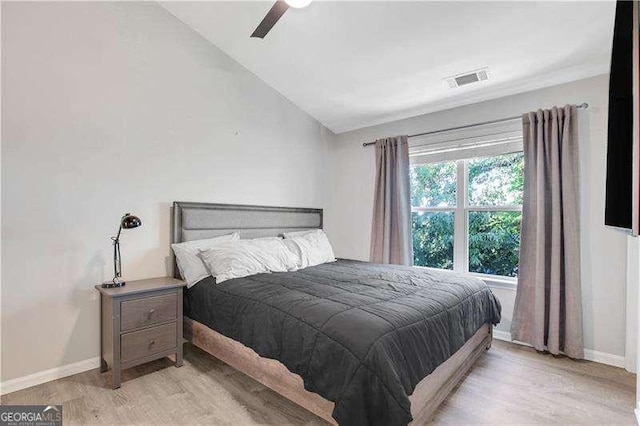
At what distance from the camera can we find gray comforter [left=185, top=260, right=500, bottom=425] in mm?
1421

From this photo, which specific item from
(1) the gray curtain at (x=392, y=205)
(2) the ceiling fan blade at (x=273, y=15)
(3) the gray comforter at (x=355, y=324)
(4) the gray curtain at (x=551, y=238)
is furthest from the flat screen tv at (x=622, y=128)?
(1) the gray curtain at (x=392, y=205)

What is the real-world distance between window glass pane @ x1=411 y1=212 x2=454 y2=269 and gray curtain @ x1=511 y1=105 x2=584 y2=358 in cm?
83

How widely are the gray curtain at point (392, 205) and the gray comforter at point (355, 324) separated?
104 cm

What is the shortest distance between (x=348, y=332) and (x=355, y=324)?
6 cm

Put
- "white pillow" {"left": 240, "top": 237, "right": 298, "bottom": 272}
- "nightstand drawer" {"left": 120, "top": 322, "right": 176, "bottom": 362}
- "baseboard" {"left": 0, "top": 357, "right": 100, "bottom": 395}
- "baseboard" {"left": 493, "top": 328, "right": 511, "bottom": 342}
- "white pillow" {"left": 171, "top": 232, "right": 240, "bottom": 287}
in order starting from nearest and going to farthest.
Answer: "baseboard" {"left": 0, "top": 357, "right": 100, "bottom": 395} < "nightstand drawer" {"left": 120, "top": 322, "right": 176, "bottom": 362} < "white pillow" {"left": 171, "top": 232, "right": 240, "bottom": 287} < "white pillow" {"left": 240, "top": 237, "right": 298, "bottom": 272} < "baseboard" {"left": 493, "top": 328, "right": 511, "bottom": 342}

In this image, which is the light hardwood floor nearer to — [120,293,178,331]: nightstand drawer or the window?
[120,293,178,331]: nightstand drawer

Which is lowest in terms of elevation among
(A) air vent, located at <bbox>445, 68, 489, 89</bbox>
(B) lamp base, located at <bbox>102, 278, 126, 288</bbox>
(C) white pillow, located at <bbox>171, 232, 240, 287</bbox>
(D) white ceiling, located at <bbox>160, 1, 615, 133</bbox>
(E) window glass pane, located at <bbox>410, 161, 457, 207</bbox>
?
(B) lamp base, located at <bbox>102, 278, 126, 288</bbox>

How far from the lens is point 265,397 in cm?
209

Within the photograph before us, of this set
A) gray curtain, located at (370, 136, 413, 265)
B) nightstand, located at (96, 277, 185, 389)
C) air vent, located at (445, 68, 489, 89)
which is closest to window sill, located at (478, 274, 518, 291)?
gray curtain, located at (370, 136, 413, 265)

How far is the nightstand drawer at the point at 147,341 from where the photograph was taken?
2.23 meters

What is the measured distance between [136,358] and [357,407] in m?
1.73

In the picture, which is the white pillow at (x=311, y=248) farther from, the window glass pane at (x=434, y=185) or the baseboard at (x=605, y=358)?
the baseboard at (x=605, y=358)

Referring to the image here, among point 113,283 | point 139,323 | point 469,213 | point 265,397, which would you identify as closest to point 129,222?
point 113,283

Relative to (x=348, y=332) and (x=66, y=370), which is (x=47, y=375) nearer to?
(x=66, y=370)
